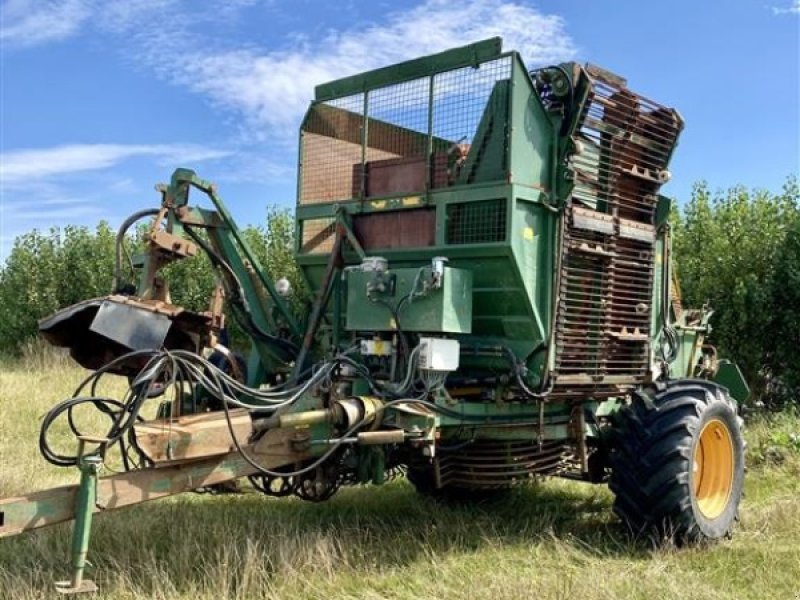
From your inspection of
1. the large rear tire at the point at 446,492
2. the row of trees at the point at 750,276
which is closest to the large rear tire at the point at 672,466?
→ the large rear tire at the point at 446,492

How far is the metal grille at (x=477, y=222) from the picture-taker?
5395 millimetres

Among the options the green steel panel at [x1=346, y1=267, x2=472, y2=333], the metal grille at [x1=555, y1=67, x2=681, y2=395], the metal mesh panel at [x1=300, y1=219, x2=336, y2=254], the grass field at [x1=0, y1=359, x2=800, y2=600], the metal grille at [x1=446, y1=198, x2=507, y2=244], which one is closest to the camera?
the grass field at [x1=0, y1=359, x2=800, y2=600]

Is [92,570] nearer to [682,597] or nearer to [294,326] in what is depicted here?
[294,326]

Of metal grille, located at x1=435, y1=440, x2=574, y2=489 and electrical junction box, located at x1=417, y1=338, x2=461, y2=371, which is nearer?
electrical junction box, located at x1=417, y1=338, x2=461, y2=371

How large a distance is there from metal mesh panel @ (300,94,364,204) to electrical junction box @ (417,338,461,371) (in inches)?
64.7

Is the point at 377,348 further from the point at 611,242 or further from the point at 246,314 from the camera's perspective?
the point at 611,242

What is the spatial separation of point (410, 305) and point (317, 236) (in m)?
1.58

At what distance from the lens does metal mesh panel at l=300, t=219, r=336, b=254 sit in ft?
21.4

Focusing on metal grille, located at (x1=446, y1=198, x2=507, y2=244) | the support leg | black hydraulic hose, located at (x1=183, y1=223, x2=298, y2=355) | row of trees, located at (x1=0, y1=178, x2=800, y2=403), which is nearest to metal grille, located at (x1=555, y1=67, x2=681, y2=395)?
metal grille, located at (x1=446, y1=198, x2=507, y2=244)

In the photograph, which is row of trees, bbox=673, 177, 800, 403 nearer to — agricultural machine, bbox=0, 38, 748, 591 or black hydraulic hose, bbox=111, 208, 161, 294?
agricultural machine, bbox=0, 38, 748, 591

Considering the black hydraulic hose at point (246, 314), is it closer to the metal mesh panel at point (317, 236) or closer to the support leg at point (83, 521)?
the metal mesh panel at point (317, 236)

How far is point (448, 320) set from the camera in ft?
17.0

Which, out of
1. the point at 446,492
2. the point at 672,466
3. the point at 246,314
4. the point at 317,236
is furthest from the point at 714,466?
the point at 246,314

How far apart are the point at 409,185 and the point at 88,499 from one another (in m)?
3.00
